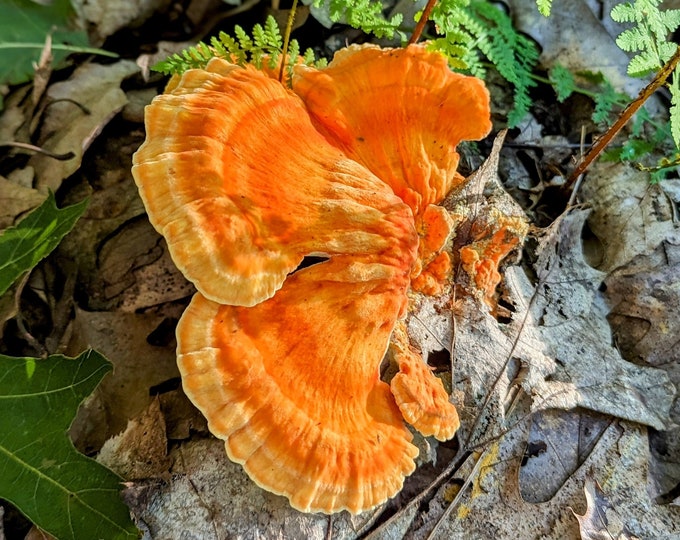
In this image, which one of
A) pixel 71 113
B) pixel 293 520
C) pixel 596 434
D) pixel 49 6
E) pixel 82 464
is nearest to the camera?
pixel 82 464

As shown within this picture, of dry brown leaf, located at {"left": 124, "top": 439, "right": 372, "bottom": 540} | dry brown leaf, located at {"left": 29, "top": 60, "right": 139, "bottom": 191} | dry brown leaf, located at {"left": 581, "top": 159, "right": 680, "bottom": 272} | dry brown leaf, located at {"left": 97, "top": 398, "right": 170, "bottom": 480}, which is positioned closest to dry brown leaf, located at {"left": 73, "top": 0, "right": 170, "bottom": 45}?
dry brown leaf, located at {"left": 29, "top": 60, "right": 139, "bottom": 191}

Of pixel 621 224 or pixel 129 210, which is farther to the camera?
pixel 621 224

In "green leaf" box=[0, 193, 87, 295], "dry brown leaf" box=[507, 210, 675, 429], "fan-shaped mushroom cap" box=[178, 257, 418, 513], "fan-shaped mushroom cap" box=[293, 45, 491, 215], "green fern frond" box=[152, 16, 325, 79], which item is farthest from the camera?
"dry brown leaf" box=[507, 210, 675, 429]

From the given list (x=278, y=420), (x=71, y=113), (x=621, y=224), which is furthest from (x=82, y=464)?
(x=621, y=224)

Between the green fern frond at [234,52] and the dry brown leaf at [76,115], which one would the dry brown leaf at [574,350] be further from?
the dry brown leaf at [76,115]

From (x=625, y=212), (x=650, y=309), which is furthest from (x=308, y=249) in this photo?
(x=625, y=212)

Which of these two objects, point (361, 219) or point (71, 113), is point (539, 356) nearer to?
point (361, 219)

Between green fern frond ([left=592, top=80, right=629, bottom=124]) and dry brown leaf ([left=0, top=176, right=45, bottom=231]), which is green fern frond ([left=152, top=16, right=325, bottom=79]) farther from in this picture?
green fern frond ([left=592, top=80, right=629, bottom=124])
